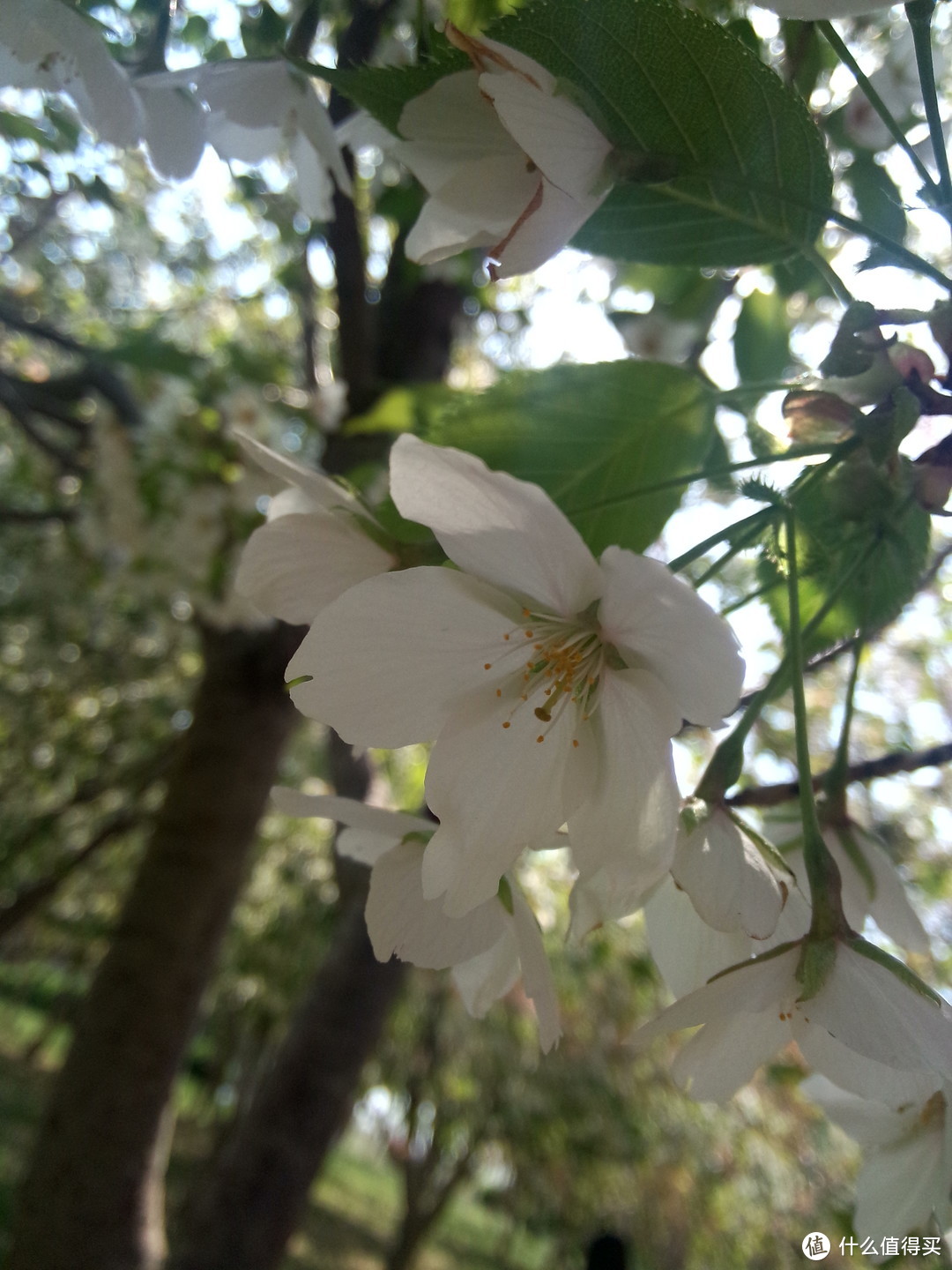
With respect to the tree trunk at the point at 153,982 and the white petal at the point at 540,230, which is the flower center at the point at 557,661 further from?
the tree trunk at the point at 153,982

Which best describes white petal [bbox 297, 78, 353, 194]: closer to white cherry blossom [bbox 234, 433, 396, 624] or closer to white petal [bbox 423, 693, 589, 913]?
white cherry blossom [bbox 234, 433, 396, 624]

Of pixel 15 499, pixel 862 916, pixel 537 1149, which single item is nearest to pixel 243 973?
pixel 537 1149

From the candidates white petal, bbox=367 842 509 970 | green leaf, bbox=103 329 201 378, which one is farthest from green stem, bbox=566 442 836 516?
green leaf, bbox=103 329 201 378

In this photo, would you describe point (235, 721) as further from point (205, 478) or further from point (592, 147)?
point (592, 147)

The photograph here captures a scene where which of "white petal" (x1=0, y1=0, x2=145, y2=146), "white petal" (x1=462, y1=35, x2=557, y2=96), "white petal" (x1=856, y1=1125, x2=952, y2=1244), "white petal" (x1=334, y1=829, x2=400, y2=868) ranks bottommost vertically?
"white petal" (x1=856, y1=1125, x2=952, y2=1244)

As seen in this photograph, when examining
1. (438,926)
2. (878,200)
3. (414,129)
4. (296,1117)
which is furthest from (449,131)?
(296,1117)

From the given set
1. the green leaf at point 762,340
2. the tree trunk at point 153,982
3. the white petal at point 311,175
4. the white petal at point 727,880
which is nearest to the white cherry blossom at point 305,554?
the white petal at point 727,880

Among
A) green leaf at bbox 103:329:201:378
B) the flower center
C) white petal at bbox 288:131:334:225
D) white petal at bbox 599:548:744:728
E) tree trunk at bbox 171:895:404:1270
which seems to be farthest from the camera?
green leaf at bbox 103:329:201:378
